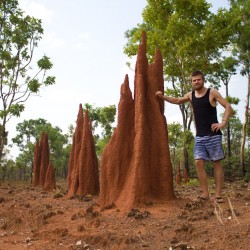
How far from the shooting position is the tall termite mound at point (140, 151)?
793cm

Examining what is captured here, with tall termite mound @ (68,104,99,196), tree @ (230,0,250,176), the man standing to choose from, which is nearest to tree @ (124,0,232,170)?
tree @ (230,0,250,176)

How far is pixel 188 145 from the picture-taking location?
19359 mm

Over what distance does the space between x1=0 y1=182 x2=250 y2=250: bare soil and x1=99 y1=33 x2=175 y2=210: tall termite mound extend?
429mm

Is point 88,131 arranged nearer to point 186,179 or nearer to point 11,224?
point 11,224

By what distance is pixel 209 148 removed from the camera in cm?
640

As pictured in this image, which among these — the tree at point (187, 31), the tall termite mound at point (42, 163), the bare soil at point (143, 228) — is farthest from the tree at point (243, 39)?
the bare soil at point (143, 228)

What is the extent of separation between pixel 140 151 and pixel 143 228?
2.23m

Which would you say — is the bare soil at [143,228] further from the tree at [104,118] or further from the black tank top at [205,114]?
the tree at [104,118]

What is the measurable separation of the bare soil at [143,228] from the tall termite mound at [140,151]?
1.41ft

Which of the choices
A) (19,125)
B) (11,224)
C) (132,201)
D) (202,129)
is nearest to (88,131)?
(11,224)

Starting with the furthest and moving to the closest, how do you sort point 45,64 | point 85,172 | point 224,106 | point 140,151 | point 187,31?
point 45,64 < point 187,31 < point 85,172 < point 140,151 < point 224,106

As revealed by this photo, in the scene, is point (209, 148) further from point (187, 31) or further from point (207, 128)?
point (187, 31)

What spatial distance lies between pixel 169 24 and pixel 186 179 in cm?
941

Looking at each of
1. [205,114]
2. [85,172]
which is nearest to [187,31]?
[85,172]
